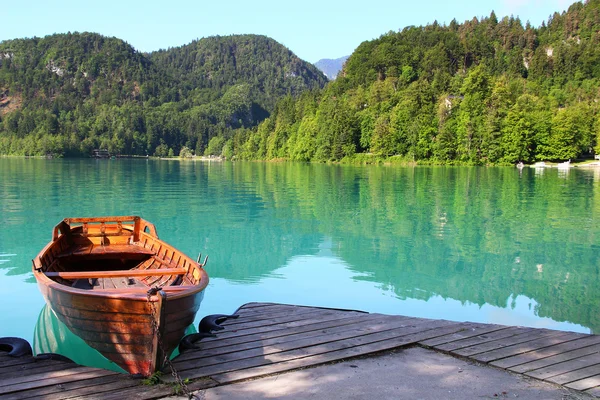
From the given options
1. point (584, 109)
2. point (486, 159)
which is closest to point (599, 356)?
point (486, 159)

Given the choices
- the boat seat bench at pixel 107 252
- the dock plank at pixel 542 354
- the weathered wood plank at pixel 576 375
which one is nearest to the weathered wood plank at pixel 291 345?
the dock plank at pixel 542 354

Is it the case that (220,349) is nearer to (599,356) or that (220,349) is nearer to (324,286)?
(599,356)

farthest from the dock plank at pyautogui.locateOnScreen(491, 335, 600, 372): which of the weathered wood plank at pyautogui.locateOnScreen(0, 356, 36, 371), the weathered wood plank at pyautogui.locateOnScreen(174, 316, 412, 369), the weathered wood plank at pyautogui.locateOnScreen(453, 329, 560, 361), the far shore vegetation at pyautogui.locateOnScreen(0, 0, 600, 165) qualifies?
the far shore vegetation at pyautogui.locateOnScreen(0, 0, 600, 165)

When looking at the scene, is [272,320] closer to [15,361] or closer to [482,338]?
[482,338]

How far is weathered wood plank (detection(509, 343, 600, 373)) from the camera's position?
16.6ft

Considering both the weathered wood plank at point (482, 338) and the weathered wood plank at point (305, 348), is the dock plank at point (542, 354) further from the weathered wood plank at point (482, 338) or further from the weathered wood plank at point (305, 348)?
the weathered wood plank at point (305, 348)

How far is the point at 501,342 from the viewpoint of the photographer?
5.84m

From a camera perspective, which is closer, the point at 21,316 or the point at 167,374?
the point at 167,374

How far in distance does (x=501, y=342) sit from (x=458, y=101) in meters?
88.6

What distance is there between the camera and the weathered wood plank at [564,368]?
4.84 meters

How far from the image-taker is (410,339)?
591 cm

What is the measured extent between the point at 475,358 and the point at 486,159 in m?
78.0

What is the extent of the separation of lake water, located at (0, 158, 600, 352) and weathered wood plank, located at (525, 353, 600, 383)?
11.5 feet

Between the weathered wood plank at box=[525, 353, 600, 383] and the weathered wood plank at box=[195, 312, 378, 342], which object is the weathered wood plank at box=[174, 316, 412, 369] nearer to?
the weathered wood plank at box=[195, 312, 378, 342]
